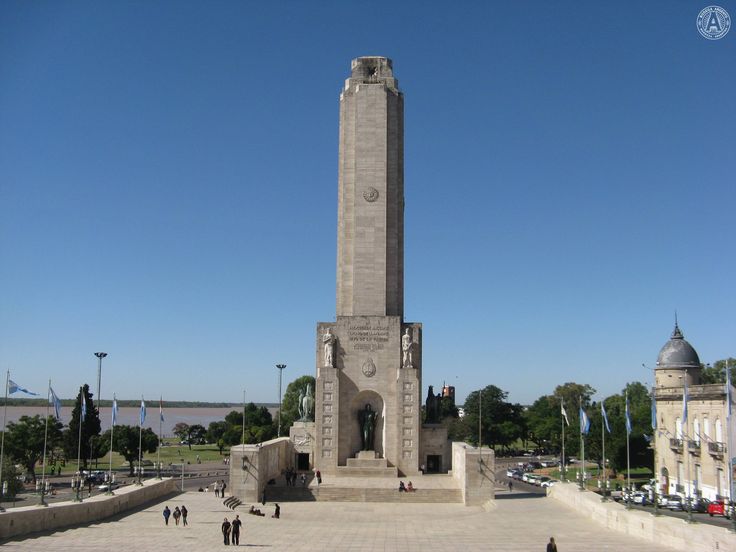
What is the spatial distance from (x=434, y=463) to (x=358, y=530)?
18.4 metres

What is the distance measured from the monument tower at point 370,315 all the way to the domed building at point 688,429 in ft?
56.3

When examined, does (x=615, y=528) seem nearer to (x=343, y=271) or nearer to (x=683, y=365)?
(x=343, y=271)

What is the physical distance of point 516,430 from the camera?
98.9m

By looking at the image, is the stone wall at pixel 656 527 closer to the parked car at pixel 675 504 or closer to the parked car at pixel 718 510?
the parked car at pixel 718 510

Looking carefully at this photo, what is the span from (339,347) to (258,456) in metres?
10.4

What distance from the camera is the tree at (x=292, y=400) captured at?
93.8 m

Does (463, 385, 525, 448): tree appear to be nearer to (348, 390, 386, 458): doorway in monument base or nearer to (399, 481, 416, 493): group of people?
(348, 390, 386, 458): doorway in monument base

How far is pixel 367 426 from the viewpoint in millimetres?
45375

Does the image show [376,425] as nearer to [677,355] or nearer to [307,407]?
[307,407]

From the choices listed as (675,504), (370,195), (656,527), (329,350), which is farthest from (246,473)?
(675,504)

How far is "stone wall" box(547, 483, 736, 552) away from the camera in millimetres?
20688

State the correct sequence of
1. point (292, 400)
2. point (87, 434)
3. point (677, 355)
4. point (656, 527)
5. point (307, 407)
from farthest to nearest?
point (292, 400) → point (87, 434) → point (677, 355) → point (307, 407) → point (656, 527)

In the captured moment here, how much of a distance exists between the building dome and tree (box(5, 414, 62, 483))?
53456mm

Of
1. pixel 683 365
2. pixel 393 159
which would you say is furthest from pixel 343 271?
pixel 683 365
